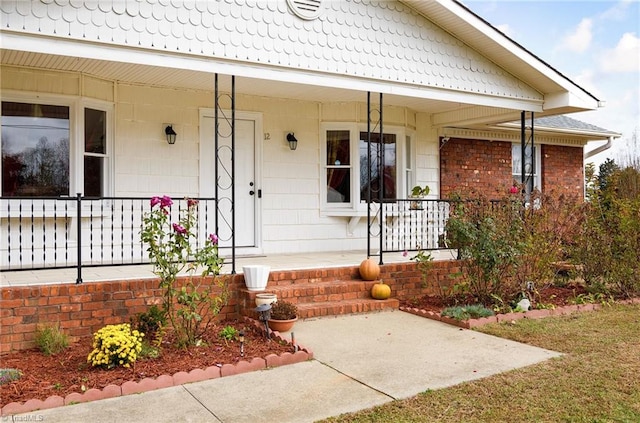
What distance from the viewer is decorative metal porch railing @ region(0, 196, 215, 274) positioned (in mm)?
7152

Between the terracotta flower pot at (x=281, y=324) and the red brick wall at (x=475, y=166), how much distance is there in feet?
20.0

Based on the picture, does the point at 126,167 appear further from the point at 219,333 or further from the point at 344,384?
the point at 344,384

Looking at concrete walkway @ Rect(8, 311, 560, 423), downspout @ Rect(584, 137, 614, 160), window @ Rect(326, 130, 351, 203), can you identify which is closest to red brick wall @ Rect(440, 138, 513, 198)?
window @ Rect(326, 130, 351, 203)

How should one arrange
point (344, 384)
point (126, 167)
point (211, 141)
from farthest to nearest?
point (211, 141) → point (126, 167) → point (344, 384)

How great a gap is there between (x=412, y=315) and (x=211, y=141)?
4.22m

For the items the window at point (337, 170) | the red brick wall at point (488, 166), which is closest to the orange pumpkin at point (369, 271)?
the window at point (337, 170)

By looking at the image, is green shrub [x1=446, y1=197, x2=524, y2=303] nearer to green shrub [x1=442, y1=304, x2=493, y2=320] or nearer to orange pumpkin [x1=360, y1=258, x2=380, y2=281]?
green shrub [x1=442, y1=304, x2=493, y2=320]

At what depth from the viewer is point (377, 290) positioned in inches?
299

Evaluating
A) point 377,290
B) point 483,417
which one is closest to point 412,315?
point 377,290

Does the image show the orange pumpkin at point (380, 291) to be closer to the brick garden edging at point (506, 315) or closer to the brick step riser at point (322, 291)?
the brick step riser at point (322, 291)

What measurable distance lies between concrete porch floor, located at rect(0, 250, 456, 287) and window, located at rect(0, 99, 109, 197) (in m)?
1.28

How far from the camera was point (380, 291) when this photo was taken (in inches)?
299

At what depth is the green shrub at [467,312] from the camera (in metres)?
6.90

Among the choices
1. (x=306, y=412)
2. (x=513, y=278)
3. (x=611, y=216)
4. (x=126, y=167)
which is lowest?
(x=306, y=412)
